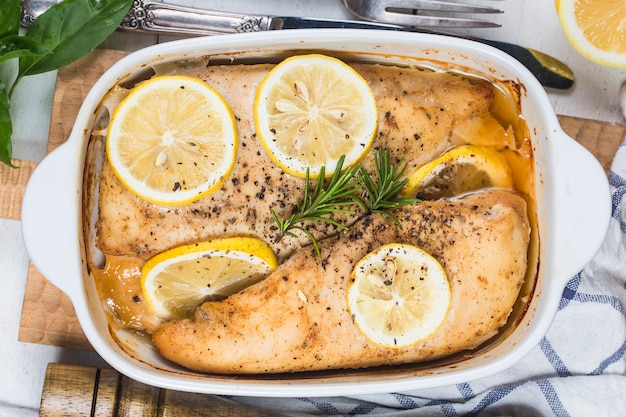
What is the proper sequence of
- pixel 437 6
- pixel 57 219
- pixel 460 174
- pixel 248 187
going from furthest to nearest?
pixel 437 6
pixel 460 174
pixel 248 187
pixel 57 219

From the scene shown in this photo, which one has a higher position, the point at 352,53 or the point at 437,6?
the point at 437,6

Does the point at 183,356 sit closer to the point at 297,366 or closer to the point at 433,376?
the point at 297,366

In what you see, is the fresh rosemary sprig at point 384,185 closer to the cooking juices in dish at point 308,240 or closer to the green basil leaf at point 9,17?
the cooking juices in dish at point 308,240

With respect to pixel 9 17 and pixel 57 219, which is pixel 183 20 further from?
pixel 57 219

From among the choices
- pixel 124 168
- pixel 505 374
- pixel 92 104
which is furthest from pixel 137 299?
pixel 505 374

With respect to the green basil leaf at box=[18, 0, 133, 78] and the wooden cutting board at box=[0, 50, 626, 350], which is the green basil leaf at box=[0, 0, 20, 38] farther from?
the wooden cutting board at box=[0, 50, 626, 350]

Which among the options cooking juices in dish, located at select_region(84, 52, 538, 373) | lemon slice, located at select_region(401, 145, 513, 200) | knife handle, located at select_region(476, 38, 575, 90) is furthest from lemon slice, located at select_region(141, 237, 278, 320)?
knife handle, located at select_region(476, 38, 575, 90)

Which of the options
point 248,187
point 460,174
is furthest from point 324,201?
point 460,174
